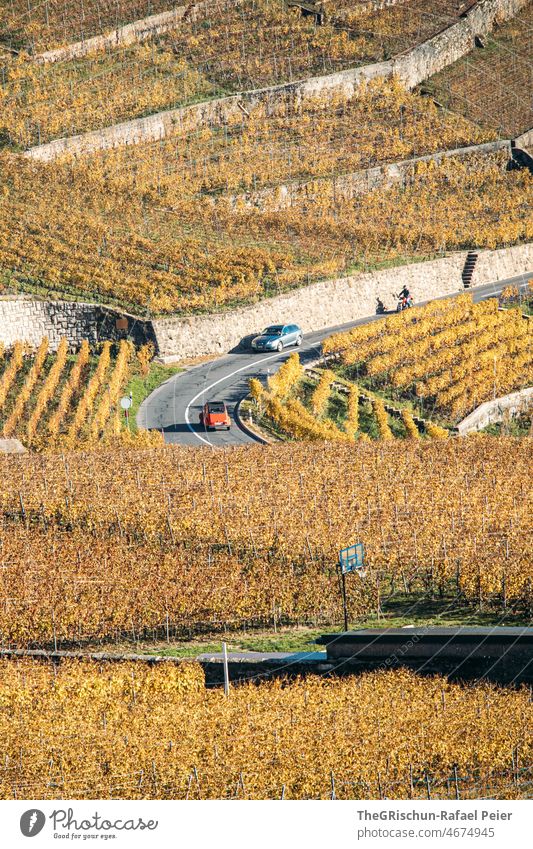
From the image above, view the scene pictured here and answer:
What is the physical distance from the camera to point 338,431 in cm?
4875

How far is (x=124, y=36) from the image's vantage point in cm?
7675

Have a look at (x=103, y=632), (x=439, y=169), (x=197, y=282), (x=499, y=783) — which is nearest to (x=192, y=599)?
(x=103, y=632)

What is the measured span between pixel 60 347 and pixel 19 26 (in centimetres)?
3049

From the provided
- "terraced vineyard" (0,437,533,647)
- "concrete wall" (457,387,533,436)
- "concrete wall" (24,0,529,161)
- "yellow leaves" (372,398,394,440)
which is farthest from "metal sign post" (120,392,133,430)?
"concrete wall" (24,0,529,161)

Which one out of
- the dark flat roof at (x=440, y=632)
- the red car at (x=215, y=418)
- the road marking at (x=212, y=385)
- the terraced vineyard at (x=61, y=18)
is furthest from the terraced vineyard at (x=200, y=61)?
the dark flat roof at (x=440, y=632)

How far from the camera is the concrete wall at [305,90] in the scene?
6819 cm

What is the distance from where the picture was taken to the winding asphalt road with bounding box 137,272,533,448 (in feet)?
157

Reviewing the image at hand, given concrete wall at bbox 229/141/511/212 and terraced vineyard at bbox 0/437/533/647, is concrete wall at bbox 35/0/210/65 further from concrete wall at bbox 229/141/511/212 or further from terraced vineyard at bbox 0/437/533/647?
terraced vineyard at bbox 0/437/533/647

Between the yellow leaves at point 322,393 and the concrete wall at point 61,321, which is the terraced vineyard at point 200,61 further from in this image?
the yellow leaves at point 322,393

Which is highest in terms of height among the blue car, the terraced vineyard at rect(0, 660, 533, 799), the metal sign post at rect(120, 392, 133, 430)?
the blue car

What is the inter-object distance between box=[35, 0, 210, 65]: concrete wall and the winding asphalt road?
2444 cm

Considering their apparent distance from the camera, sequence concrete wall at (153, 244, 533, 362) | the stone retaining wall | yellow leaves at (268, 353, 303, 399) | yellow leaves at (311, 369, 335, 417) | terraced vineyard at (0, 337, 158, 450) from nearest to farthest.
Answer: terraced vineyard at (0, 337, 158, 450) → yellow leaves at (311, 369, 335, 417) → yellow leaves at (268, 353, 303, 399) → the stone retaining wall → concrete wall at (153, 244, 533, 362)

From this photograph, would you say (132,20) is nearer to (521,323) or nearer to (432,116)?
(432,116)

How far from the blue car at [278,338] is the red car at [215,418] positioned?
26.5ft
